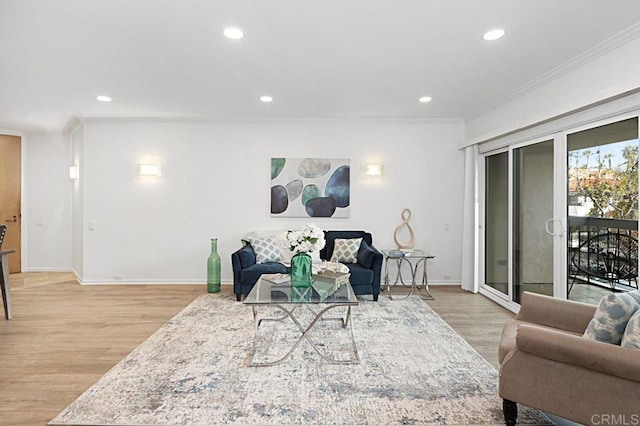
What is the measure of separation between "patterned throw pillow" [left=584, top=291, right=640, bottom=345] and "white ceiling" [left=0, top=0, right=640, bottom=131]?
1795mm

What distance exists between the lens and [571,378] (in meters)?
1.82

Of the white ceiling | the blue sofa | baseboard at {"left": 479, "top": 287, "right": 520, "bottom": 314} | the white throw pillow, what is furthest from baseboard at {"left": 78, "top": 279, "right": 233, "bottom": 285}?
baseboard at {"left": 479, "top": 287, "right": 520, "bottom": 314}

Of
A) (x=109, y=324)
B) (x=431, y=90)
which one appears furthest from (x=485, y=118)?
(x=109, y=324)

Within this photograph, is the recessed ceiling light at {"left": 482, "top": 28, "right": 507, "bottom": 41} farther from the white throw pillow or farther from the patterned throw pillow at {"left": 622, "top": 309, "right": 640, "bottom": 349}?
the white throw pillow

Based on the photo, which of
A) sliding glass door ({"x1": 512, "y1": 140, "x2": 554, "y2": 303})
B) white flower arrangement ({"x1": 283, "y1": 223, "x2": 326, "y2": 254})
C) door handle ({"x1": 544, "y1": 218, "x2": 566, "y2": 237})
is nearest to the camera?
white flower arrangement ({"x1": 283, "y1": 223, "x2": 326, "y2": 254})

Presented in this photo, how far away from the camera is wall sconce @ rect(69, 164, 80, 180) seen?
20.2ft

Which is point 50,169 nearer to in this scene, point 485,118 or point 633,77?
point 485,118

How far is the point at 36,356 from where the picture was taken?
3113 mm

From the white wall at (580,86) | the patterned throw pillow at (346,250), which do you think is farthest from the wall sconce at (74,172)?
the white wall at (580,86)

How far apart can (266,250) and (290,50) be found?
2.76m

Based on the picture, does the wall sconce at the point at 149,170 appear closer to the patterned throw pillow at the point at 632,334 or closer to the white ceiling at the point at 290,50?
the white ceiling at the point at 290,50

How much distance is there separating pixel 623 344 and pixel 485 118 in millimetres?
3856

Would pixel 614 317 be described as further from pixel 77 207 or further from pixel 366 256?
pixel 77 207

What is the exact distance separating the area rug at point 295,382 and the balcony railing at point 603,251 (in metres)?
1.31
